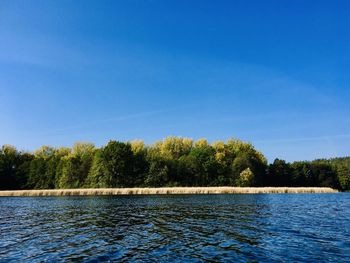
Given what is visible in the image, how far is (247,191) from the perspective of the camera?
236 ft

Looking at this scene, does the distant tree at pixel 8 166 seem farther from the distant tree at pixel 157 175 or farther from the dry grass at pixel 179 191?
the distant tree at pixel 157 175

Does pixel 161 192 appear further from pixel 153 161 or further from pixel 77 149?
pixel 77 149

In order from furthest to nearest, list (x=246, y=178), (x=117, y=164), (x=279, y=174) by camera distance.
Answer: (x=279, y=174), (x=246, y=178), (x=117, y=164)

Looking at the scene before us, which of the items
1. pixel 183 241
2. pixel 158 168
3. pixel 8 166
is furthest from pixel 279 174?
pixel 183 241

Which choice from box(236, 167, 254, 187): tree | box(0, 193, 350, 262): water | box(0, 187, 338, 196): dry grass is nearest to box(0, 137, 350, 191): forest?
box(236, 167, 254, 187): tree

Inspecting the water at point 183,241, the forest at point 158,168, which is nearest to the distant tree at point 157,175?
the forest at point 158,168

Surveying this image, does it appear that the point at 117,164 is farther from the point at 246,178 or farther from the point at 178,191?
the point at 246,178

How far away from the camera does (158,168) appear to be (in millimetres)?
100375

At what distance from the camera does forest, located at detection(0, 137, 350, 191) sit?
10056cm

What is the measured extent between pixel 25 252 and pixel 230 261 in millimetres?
9338

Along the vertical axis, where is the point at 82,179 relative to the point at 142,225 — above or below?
above

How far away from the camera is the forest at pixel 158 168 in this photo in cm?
10056

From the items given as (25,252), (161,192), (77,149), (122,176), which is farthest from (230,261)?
(77,149)

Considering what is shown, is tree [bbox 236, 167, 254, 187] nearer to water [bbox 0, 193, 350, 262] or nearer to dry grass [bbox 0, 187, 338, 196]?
dry grass [bbox 0, 187, 338, 196]
